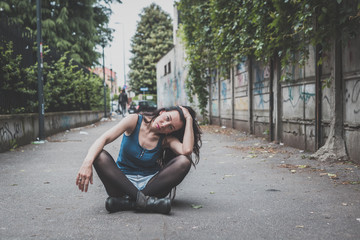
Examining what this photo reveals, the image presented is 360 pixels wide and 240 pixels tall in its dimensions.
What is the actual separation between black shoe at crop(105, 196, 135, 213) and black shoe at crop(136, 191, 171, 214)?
0.46 ft

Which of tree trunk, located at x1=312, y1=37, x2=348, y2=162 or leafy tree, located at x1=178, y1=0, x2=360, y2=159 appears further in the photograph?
tree trunk, located at x1=312, y1=37, x2=348, y2=162

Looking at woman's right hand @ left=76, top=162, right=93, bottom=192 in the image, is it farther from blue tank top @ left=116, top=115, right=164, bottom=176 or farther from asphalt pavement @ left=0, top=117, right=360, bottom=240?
blue tank top @ left=116, top=115, right=164, bottom=176

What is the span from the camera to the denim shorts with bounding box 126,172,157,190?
394cm

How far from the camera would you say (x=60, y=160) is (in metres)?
7.93

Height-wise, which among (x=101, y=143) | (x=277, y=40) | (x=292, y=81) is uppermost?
(x=277, y=40)

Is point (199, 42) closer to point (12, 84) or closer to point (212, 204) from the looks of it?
point (12, 84)

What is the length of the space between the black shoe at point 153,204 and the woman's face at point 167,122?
0.66 meters

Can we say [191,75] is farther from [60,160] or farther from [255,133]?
[60,160]

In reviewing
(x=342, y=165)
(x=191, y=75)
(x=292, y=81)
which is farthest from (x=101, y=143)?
(x=191, y=75)

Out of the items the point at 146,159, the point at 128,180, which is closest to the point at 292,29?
the point at 146,159

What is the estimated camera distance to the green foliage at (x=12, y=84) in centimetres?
935

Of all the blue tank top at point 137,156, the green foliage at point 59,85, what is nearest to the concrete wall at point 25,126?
the green foliage at point 59,85

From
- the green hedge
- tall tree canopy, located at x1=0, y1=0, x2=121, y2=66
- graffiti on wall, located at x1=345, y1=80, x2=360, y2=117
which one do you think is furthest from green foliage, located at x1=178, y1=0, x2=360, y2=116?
tall tree canopy, located at x1=0, y1=0, x2=121, y2=66

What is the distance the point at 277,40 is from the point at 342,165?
8.94 feet
